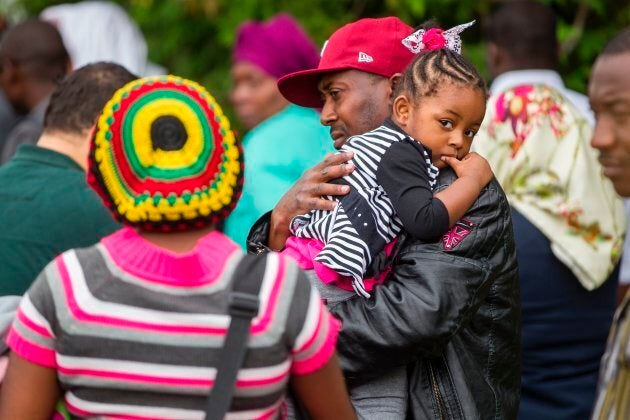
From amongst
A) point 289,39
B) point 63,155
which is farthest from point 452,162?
point 289,39

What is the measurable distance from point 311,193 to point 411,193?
339mm

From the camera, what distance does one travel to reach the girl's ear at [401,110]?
3.02 meters

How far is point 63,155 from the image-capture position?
3.71m

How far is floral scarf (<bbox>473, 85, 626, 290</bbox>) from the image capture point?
4.52 m

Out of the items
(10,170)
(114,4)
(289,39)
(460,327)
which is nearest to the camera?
(460,327)

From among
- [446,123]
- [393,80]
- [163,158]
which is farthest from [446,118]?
[163,158]

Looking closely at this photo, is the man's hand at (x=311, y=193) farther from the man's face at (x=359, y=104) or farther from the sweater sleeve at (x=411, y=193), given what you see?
the man's face at (x=359, y=104)

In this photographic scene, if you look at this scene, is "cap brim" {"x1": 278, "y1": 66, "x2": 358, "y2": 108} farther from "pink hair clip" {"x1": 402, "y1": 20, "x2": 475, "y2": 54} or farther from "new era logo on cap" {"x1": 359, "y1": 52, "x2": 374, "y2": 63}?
"pink hair clip" {"x1": 402, "y1": 20, "x2": 475, "y2": 54}

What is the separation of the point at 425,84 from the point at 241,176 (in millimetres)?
845

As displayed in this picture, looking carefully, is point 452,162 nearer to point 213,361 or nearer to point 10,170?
point 213,361

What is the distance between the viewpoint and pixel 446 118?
9.64ft

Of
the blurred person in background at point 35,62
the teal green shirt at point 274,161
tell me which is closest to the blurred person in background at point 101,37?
the blurred person in background at point 35,62

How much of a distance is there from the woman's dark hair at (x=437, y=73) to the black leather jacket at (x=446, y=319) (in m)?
0.26

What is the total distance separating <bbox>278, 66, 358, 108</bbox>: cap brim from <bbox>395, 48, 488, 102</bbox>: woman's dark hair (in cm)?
38
